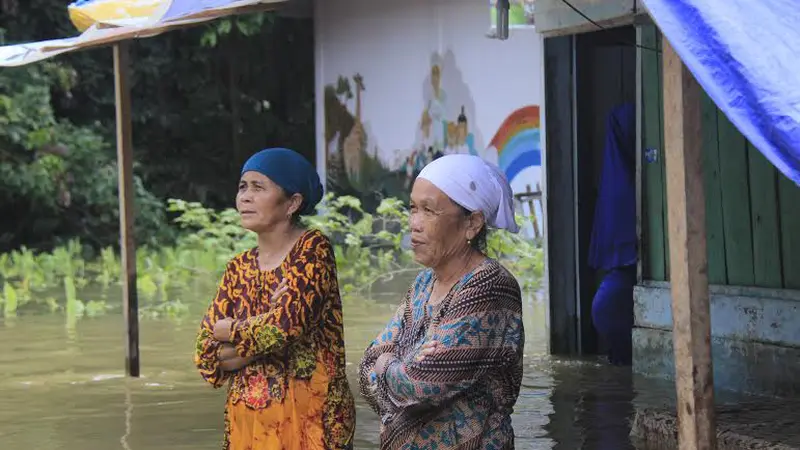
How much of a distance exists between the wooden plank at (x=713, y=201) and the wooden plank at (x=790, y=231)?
454 mm

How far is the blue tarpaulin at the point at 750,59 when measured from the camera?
3707 mm

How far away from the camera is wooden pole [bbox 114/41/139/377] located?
9.15m

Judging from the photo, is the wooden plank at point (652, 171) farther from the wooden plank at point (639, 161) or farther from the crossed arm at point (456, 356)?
the crossed arm at point (456, 356)

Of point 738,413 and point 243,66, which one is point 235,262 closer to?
point 738,413

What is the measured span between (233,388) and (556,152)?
5.36 metres

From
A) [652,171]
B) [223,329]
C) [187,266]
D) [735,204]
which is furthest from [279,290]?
[187,266]

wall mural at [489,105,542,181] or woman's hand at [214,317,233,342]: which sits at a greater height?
wall mural at [489,105,542,181]

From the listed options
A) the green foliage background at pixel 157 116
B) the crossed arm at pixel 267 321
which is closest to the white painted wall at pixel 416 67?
the green foliage background at pixel 157 116

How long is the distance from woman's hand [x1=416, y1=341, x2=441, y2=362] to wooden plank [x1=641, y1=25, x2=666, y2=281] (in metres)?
4.92

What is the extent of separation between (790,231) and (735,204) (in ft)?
1.44

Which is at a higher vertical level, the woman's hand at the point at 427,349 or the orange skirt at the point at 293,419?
the woman's hand at the point at 427,349

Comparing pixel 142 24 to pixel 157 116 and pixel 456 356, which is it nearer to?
pixel 456 356

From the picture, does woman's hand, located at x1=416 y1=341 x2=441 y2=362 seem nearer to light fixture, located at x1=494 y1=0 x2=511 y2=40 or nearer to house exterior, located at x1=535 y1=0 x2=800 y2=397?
house exterior, located at x1=535 y1=0 x2=800 y2=397

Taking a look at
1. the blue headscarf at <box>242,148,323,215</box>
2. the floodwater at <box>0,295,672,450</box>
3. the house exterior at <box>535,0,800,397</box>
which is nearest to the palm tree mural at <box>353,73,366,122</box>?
the floodwater at <box>0,295,672,450</box>
